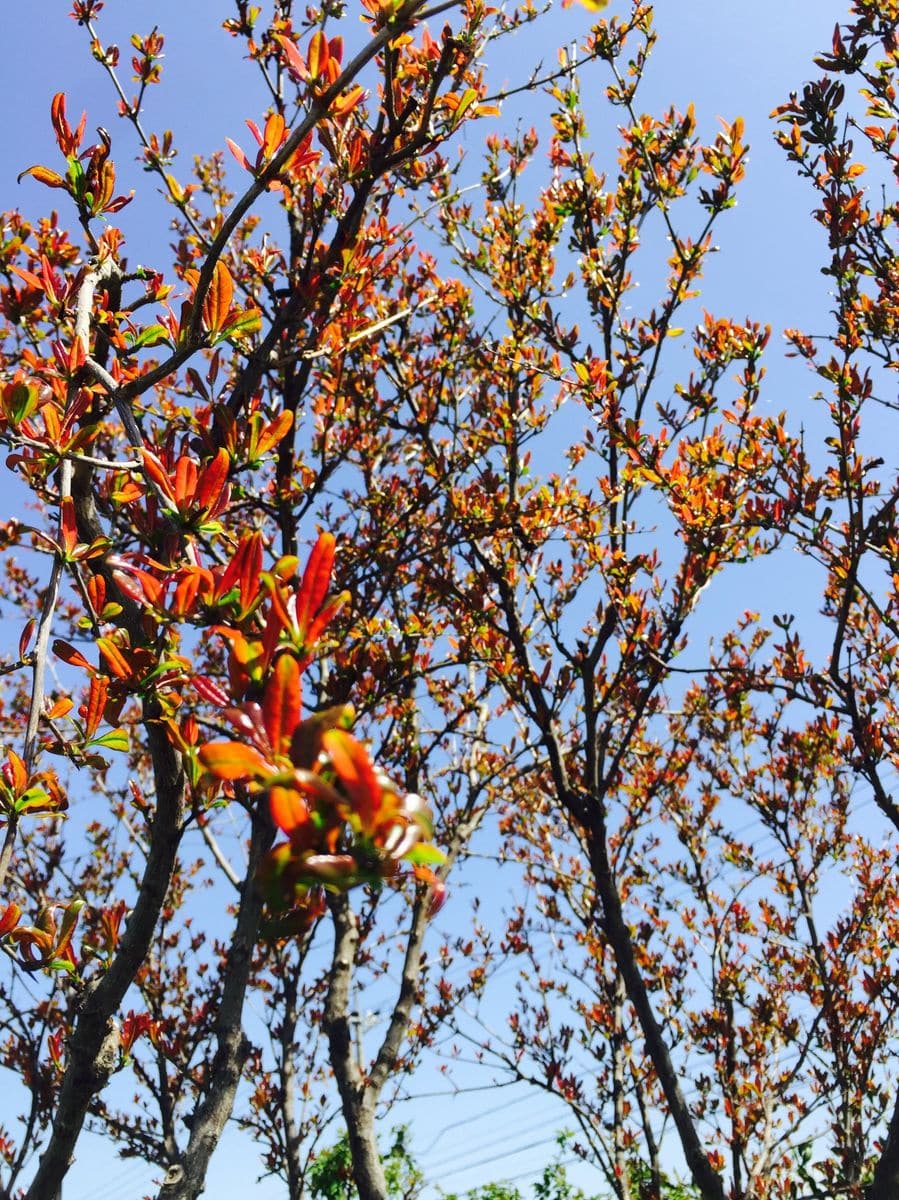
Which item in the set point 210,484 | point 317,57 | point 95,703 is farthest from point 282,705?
point 317,57

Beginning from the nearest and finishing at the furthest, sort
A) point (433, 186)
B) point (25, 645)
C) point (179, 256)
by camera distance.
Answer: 1. point (25, 645)
2. point (179, 256)
3. point (433, 186)

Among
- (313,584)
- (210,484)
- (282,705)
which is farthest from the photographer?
(210,484)

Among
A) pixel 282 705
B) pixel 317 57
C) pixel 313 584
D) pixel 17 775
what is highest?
pixel 317 57

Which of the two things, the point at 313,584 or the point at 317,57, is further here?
the point at 317,57

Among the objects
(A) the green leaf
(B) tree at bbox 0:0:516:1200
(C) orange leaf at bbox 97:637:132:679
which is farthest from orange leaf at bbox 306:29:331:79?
(A) the green leaf

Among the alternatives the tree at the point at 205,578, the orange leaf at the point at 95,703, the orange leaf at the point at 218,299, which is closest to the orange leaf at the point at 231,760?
the tree at the point at 205,578

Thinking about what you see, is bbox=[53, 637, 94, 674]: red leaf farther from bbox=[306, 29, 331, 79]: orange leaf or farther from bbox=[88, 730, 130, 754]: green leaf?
bbox=[306, 29, 331, 79]: orange leaf

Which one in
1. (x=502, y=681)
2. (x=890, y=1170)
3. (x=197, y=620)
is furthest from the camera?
(x=502, y=681)

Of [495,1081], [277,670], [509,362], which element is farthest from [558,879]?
[277,670]

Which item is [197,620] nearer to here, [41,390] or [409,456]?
[41,390]

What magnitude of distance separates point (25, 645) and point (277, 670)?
3.11 ft

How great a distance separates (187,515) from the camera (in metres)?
1.22

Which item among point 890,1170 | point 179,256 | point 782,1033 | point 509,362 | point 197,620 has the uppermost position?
point 179,256

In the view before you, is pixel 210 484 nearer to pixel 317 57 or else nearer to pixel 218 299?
pixel 218 299
